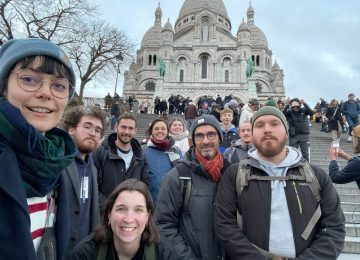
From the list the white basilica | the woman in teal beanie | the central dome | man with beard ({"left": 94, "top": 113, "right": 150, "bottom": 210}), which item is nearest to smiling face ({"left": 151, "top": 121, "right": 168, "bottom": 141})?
man with beard ({"left": 94, "top": 113, "right": 150, "bottom": 210})

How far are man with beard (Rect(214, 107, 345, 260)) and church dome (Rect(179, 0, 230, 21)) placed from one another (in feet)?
191

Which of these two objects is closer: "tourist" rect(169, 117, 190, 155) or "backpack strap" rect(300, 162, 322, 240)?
"backpack strap" rect(300, 162, 322, 240)

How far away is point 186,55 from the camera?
44.6 metres

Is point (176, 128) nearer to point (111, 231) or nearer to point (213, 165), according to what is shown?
point (213, 165)

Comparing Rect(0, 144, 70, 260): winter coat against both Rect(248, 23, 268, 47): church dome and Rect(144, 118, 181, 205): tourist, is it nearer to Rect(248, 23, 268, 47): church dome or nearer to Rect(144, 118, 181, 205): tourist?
Rect(144, 118, 181, 205): tourist

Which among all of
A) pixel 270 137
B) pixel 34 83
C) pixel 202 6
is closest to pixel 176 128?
pixel 270 137

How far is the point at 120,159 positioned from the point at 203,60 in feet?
140

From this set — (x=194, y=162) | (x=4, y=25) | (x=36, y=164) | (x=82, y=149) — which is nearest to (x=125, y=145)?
(x=82, y=149)

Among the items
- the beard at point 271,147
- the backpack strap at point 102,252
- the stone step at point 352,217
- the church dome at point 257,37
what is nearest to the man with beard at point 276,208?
the beard at point 271,147

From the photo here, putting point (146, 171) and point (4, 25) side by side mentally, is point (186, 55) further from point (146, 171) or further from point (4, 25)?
point (146, 171)

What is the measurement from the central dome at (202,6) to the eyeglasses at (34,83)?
59293 millimetres

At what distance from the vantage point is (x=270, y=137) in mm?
2365

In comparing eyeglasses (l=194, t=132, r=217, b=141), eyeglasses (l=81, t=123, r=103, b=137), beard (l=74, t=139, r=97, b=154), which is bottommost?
beard (l=74, t=139, r=97, b=154)

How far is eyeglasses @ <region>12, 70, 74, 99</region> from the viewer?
1328 millimetres
